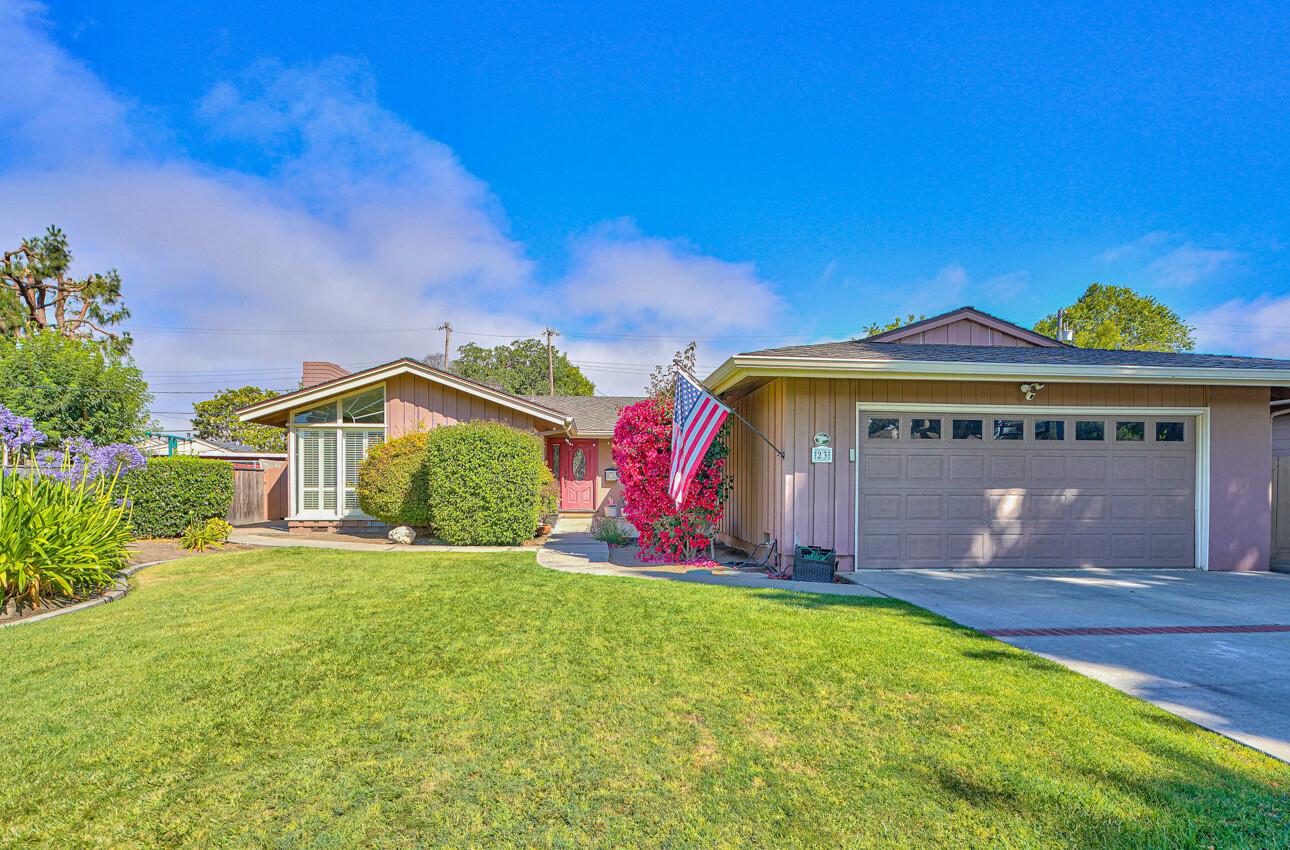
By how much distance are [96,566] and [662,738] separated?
6.46m

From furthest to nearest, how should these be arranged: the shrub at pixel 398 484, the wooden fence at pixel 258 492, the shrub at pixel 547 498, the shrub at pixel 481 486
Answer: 1. the wooden fence at pixel 258 492
2. the shrub at pixel 398 484
3. the shrub at pixel 547 498
4. the shrub at pixel 481 486

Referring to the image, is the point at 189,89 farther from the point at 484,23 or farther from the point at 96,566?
the point at 96,566

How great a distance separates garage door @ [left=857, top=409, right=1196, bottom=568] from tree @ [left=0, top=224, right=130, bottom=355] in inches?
976

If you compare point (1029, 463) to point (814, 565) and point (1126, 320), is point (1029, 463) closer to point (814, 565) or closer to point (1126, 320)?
point (814, 565)

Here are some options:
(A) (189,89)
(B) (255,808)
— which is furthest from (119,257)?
(B) (255,808)

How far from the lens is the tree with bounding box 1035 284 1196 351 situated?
1085 inches

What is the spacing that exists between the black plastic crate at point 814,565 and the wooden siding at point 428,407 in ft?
24.0

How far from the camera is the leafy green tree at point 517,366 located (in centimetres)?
4081

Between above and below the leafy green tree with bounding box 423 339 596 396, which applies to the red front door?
below

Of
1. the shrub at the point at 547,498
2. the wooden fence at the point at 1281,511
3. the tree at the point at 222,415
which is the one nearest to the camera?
the wooden fence at the point at 1281,511

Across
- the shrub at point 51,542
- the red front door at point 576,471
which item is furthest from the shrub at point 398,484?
the red front door at point 576,471

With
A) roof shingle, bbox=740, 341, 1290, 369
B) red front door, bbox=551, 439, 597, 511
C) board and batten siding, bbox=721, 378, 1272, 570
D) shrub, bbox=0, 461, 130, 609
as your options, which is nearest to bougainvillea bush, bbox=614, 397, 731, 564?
board and batten siding, bbox=721, 378, 1272, 570

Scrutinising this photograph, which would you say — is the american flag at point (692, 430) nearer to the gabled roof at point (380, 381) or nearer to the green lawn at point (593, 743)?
the green lawn at point (593, 743)

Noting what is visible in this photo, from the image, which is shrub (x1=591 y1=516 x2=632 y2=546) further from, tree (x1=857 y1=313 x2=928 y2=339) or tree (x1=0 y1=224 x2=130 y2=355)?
tree (x1=857 y1=313 x2=928 y2=339)
